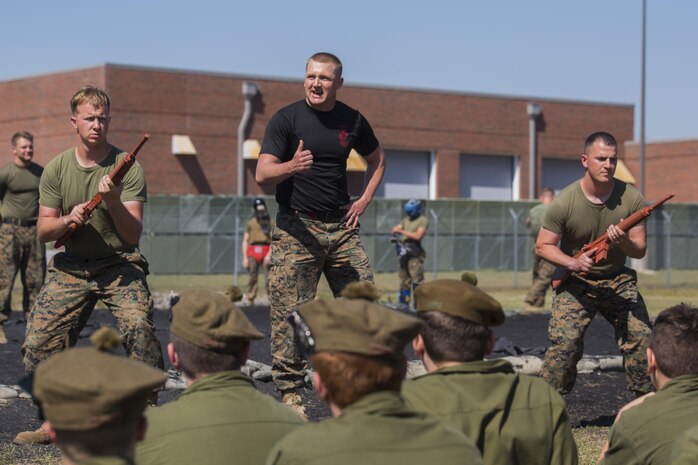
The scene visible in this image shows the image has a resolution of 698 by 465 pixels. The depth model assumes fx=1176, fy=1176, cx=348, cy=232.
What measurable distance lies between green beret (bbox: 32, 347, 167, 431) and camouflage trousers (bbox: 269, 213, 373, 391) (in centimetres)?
487

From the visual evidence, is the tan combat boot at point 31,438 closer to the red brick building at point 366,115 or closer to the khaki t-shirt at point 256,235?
the khaki t-shirt at point 256,235

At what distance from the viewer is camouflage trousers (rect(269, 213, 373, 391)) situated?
7754 mm

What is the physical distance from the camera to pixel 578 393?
990cm

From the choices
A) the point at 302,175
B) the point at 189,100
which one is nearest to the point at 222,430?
the point at 302,175

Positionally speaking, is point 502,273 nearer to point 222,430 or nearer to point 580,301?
point 580,301

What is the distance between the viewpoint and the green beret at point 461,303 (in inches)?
162

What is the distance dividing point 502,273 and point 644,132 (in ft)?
26.0

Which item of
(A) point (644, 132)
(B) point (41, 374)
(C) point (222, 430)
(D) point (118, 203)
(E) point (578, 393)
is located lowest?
(E) point (578, 393)

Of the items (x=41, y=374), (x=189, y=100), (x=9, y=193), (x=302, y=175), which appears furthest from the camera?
(x=189, y=100)

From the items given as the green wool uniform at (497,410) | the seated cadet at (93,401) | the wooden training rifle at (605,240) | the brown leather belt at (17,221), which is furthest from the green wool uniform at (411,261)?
the seated cadet at (93,401)

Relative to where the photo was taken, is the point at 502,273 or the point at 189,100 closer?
the point at 502,273

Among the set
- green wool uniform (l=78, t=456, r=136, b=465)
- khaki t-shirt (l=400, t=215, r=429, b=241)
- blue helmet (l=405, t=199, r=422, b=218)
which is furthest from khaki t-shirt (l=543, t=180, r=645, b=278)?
blue helmet (l=405, t=199, r=422, b=218)

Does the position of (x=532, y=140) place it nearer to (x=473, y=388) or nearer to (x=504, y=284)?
(x=504, y=284)

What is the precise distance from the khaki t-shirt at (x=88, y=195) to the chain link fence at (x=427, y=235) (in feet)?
67.8
